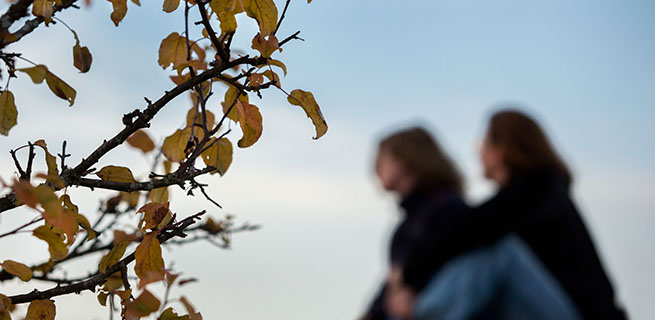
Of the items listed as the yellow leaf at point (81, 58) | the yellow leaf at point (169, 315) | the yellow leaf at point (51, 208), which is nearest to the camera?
the yellow leaf at point (51, 208)

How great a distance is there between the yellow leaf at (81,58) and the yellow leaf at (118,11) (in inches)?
2.2

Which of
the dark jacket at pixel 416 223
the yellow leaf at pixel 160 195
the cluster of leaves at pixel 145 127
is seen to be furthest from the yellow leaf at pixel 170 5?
the dark jacket at pixel 416 223

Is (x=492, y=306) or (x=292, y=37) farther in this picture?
(x=492, y=306)

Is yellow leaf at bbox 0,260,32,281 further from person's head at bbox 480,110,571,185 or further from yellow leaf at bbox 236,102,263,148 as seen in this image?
person's head at bbox 480,110,571,185

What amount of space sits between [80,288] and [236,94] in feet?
1.05

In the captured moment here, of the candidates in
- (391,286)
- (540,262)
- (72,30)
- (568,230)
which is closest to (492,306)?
(540,262)

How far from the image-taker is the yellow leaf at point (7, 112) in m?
0.72

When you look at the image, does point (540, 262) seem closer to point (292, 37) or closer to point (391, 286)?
point (391, 286)

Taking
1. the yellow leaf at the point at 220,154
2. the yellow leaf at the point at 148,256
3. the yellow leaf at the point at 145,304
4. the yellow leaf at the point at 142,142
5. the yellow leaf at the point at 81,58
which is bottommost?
the yellow leaf at the point at 145,304

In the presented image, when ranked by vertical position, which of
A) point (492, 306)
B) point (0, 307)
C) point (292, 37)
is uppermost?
point (292, 37)

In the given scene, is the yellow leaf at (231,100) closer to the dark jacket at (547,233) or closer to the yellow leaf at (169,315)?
the yellow leaf at (169,315)

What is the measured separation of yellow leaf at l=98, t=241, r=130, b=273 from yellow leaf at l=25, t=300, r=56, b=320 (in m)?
0.07

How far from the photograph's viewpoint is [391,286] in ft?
11.6

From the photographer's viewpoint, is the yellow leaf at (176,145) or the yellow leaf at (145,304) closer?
the yellow leaf at (145,304)
